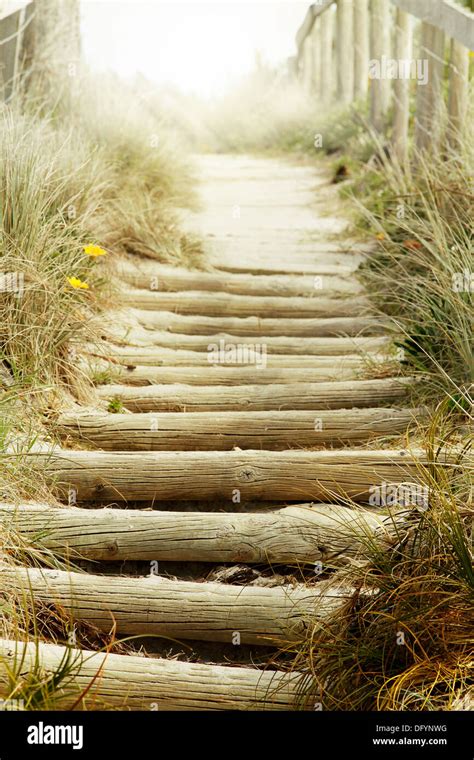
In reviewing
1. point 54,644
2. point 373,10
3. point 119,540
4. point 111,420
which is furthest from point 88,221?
point 373,10

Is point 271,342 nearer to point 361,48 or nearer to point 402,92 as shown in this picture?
point 402,92

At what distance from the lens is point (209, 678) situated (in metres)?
2.32

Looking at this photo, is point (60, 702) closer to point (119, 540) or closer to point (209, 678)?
point (209, 678)

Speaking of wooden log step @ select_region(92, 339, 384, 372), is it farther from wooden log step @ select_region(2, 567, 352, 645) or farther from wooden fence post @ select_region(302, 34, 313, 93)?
wooden fence post @ select_region(302, 34, 313, 93)

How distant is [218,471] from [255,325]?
1866mm

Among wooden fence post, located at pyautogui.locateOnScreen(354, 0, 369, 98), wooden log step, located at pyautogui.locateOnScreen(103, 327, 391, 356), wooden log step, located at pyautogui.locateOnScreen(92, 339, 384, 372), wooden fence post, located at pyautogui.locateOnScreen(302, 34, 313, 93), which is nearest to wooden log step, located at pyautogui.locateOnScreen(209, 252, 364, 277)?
wooden log step, located at pyautogui.locateOnScreen(103, 327, 391, 356)

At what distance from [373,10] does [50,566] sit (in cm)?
858

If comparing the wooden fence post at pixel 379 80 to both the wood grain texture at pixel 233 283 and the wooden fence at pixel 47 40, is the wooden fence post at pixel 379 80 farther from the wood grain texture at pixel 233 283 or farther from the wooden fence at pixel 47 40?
the wood grain texture at pixel 233 283

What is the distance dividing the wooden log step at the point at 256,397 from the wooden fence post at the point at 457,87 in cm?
249

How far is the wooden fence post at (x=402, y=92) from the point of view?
7.57 m

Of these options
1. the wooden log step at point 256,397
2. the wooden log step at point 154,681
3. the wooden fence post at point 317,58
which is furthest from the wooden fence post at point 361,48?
the wooden log step at point 154,681

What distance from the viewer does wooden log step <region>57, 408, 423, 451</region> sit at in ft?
11.5

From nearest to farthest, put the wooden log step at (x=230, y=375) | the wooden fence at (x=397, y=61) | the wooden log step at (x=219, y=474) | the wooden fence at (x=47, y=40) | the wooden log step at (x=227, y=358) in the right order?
the wooden log step at (x=219, y=474) < the wooden log step at (x=230, y=375) < the wooden log step at (x=227, y=358) < the wooden fence at (x=397, y=61) < the wooden fence at (x=47, y=40)

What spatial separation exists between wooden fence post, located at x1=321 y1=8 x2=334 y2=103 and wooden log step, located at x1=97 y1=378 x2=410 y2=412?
35.0ft
